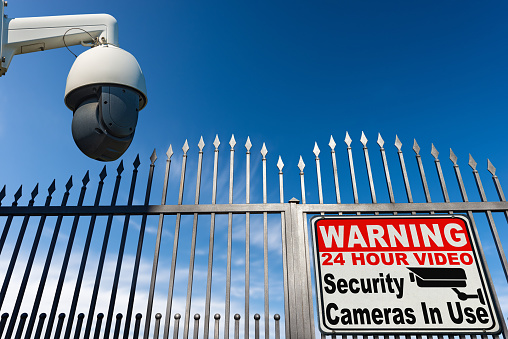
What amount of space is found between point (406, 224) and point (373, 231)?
373 millimetres

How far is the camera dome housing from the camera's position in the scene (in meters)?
2.86

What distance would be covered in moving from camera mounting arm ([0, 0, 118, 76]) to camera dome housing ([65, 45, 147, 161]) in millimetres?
432

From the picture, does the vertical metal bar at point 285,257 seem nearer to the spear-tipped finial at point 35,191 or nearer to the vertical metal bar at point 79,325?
the vertical metal bar at point 79,325

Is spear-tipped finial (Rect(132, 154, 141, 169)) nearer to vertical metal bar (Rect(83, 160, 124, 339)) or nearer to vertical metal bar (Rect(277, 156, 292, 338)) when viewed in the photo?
vertical metal bar (Rect(83, 160, 124, 339))

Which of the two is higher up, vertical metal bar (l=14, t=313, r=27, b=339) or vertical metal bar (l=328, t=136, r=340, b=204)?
vertical metal bar (l=328, t=136, r=340, b=204)

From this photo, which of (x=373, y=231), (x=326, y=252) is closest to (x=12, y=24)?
(x=326, y=252)

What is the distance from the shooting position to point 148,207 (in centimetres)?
366

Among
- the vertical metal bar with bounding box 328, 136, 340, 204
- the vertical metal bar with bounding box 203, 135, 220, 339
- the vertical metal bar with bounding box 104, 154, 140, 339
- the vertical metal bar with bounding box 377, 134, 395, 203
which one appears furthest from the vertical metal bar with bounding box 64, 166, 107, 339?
the vertical metal bar with bounding box 377, 134, 395, 203

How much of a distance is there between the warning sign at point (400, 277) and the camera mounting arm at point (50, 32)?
312cm

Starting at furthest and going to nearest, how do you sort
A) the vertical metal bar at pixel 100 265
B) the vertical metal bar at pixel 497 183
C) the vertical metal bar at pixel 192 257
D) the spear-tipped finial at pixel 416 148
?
the spear-tipped finial at pixel 416 148
the vertical metal bar at pixel 497 183
the vertical metal bar at pixel 100 265
the vertical metal bar at pixel 192 257

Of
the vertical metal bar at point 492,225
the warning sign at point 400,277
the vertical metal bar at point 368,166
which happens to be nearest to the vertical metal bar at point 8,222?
the warning sign at point 400,277

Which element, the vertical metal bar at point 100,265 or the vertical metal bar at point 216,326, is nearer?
the vertical metal bar at point 216,326

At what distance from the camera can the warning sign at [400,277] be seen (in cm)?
310

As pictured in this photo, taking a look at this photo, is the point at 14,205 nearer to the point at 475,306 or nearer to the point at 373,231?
the point at 373,231
